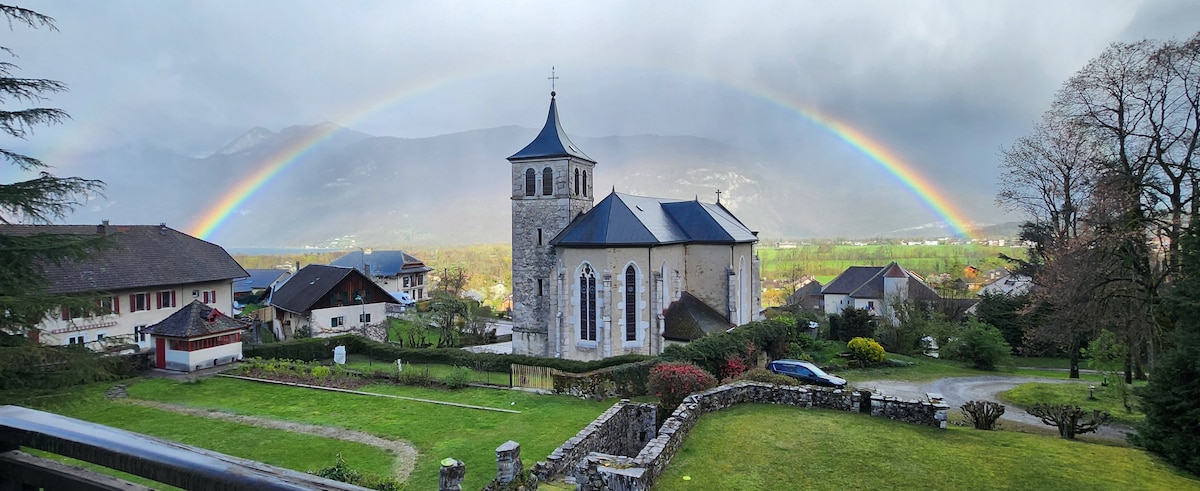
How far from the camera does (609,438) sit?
14.0m

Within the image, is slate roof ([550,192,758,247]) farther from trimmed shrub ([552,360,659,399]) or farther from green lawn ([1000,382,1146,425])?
green lawn ([1000,382,1146,425])

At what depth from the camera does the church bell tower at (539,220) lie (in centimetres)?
3372

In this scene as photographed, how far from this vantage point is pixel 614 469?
375 inches

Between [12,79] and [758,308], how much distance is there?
36.0 m

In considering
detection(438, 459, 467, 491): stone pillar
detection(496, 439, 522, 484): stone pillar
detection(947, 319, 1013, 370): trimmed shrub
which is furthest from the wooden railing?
detection(947, 319, 1013, 370): trimmed shrub

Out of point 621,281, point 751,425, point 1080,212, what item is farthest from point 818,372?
point 1080,212

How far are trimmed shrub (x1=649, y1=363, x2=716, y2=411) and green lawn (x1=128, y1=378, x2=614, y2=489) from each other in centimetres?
258

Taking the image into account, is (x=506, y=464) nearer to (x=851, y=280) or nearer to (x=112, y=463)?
(x=112, y=463)

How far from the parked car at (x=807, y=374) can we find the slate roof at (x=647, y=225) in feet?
27.5

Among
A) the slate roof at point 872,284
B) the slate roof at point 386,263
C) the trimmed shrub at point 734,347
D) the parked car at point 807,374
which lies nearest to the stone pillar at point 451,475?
the trimmed shrub at point 734,347

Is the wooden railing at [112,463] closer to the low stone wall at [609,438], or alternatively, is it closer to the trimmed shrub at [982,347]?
the low stone wall at [609,438]

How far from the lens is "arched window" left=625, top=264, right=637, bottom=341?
29.1 metres

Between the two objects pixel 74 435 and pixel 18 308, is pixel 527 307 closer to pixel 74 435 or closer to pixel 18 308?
pixel 18 308

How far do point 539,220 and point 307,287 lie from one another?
1970 centimetres
